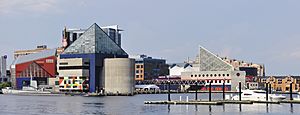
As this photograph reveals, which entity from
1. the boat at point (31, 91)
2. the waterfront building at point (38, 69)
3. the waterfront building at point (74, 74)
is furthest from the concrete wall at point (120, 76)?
the waterfront building at point (38, 69)

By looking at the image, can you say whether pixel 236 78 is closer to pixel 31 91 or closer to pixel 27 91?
pixel 31 91

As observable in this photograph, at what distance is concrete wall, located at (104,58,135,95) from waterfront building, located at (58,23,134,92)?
13.8 ft

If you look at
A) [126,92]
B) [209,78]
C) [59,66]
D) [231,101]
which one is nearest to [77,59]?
[59,66]

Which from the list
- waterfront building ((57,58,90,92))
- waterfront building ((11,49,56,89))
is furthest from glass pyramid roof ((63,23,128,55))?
waterfront building ((11,49,56,89))

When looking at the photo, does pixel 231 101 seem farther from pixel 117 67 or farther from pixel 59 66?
pixel 59 66

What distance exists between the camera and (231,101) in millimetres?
96688

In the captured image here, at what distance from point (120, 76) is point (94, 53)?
38.1 feet

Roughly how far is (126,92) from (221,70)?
55.6 metres

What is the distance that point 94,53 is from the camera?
160m

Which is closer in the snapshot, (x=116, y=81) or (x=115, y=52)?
(x=116, y=81)

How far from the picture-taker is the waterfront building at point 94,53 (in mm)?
160375

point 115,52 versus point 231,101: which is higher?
point 115,52

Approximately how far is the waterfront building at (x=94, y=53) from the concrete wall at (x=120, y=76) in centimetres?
421

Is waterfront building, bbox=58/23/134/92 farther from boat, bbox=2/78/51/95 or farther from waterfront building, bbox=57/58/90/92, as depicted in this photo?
boat, bbox=2/78/51/95
